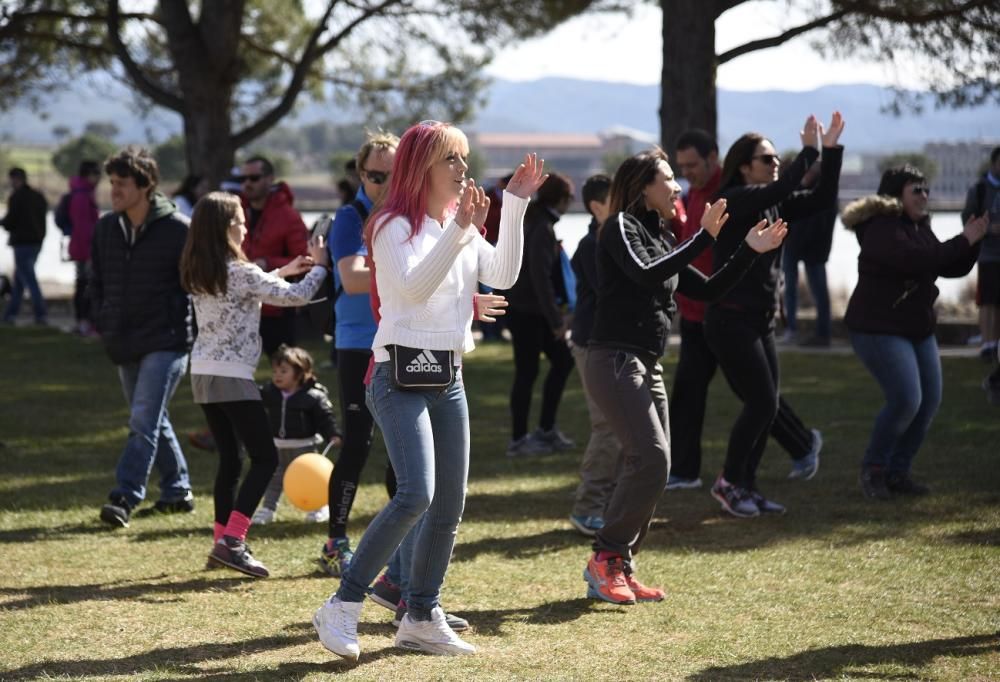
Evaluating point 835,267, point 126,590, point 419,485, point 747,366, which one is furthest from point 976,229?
point 835,267

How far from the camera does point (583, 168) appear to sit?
319 ft

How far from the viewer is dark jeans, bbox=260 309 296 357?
8203 millimetres

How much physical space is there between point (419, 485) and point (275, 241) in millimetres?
3825

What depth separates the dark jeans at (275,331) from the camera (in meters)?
8.20

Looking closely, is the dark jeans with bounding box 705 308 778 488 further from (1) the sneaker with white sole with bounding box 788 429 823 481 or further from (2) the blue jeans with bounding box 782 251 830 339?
(2) the blue jeans with bounding box 782 251 830 339

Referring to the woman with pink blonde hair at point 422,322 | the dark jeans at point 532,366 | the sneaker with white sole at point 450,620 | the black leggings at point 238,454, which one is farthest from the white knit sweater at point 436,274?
the dark jeans at point 532,366

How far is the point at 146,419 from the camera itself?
23.4 ft

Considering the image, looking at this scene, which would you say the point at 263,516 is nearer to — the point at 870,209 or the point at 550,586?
the point at 550,586

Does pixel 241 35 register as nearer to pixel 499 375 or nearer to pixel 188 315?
pixel 499 375

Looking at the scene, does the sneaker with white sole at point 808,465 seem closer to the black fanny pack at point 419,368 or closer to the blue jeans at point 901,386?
the blue jeans at point 901,386

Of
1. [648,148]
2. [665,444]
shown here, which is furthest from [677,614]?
[648,148]

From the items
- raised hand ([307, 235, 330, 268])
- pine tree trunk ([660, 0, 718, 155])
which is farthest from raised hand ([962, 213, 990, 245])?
pine tree trunk ([660, 0, 718, 155])

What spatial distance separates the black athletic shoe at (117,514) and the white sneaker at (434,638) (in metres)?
2.72

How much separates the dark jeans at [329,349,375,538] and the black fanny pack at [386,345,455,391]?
50.1 inches
